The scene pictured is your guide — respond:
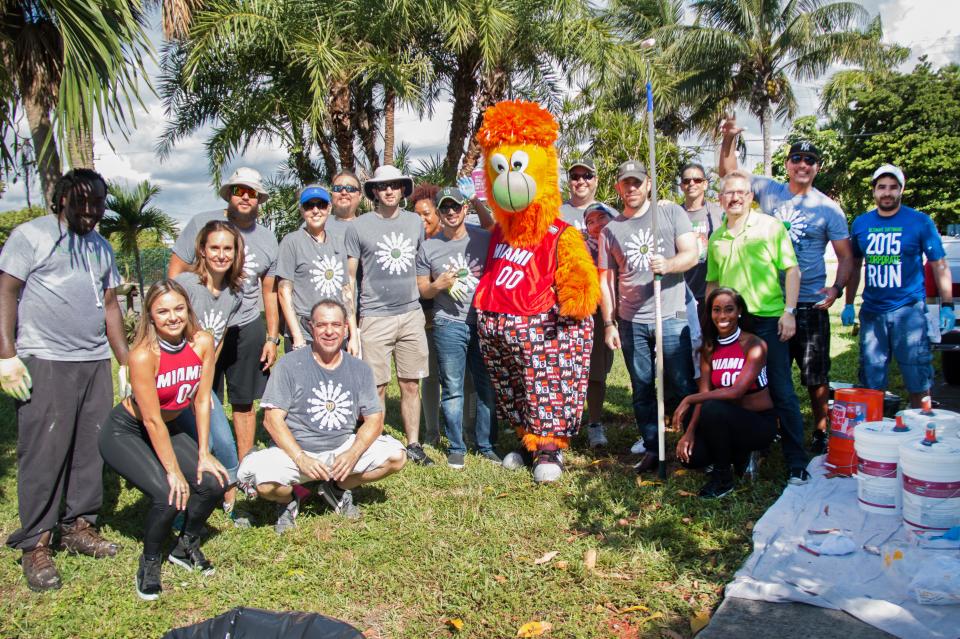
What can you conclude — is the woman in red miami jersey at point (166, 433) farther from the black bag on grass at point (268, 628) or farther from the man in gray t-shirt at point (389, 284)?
the man in gray t-shirt at point (389, 284)

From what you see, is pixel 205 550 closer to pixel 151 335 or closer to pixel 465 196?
pixel 151 335

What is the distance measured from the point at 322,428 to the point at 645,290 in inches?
86.9

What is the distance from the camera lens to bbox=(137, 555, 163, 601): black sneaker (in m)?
3.32

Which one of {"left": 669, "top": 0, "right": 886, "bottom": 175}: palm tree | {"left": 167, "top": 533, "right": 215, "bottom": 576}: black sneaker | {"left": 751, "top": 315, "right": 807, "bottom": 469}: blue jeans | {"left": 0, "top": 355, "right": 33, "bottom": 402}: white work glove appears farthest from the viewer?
{"left": 669, "top": 0, "right": 886, "bottom": 175}: palm tree

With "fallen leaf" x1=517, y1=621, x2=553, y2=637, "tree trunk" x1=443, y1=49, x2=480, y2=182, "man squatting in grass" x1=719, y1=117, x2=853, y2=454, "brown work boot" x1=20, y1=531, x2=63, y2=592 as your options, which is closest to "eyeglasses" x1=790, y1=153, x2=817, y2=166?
"man squatting in grass" x1=719, y1=117, x2=853, y2=454

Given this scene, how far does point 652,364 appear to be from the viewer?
188 inches

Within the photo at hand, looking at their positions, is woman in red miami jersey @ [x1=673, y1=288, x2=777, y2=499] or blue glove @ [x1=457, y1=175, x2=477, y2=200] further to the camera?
blue glove @ [x1=457, y1=175, x2=477, y2=200]

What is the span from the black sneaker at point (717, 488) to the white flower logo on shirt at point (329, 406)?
2119mm

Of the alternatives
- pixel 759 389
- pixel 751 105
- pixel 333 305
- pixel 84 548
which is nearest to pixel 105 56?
pixel 333 305

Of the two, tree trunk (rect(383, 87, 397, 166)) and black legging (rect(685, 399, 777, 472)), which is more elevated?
tree trunk (rect(383, 87, 397, 166))

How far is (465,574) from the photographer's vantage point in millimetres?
3424

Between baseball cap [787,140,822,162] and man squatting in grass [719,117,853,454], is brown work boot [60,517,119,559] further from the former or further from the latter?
baseball cap [787,140,822,162]

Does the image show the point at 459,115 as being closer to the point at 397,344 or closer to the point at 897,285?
the point at 397,344

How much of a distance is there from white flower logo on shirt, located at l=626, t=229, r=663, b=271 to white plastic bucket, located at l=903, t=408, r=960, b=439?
1702 mm
